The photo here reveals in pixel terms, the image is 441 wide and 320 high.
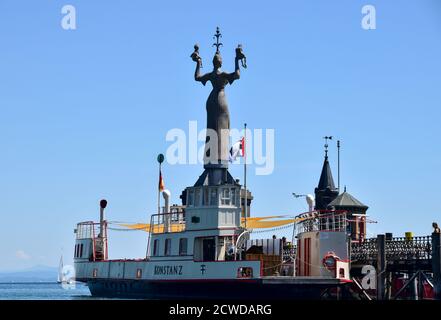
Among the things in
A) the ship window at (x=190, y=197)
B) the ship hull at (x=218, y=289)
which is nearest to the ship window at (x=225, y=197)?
the ship window at (x=190, y=197)

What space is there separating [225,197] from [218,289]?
559 cm

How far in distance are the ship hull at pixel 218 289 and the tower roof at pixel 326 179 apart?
27.8 metres

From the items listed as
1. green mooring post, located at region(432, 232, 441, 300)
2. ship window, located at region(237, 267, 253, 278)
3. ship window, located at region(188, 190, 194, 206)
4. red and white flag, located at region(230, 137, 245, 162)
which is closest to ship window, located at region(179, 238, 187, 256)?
ship window, located at region(188, 190, 194, 206)

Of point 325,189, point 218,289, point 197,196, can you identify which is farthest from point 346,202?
point 218,289

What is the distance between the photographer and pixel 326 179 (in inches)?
2997

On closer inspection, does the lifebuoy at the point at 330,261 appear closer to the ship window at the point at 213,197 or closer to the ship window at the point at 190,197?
the ship window at the point at 213,197

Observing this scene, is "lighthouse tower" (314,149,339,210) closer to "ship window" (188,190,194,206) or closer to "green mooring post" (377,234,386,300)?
"ship window" (188,190,194,206)

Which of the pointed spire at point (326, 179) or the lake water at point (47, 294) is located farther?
the pointed spire at point (326, 179)

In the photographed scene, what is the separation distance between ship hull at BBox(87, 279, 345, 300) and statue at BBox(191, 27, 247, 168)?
7.90 m

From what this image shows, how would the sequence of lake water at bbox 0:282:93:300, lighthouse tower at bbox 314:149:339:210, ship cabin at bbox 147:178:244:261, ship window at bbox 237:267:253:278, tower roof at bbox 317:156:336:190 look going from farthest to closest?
tower roof at bbox 317:156:336:190, lighthouse tower at bbox 314:149:339:210, lake water at bbox 0:282:93:300, ship cabin at bbox 147:178:244:261, ship window at bbox 237:267:253:278

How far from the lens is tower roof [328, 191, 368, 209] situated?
65.1m

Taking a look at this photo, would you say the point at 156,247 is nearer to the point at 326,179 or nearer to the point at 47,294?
the point at 326,179

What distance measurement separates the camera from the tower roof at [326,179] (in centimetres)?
7563
